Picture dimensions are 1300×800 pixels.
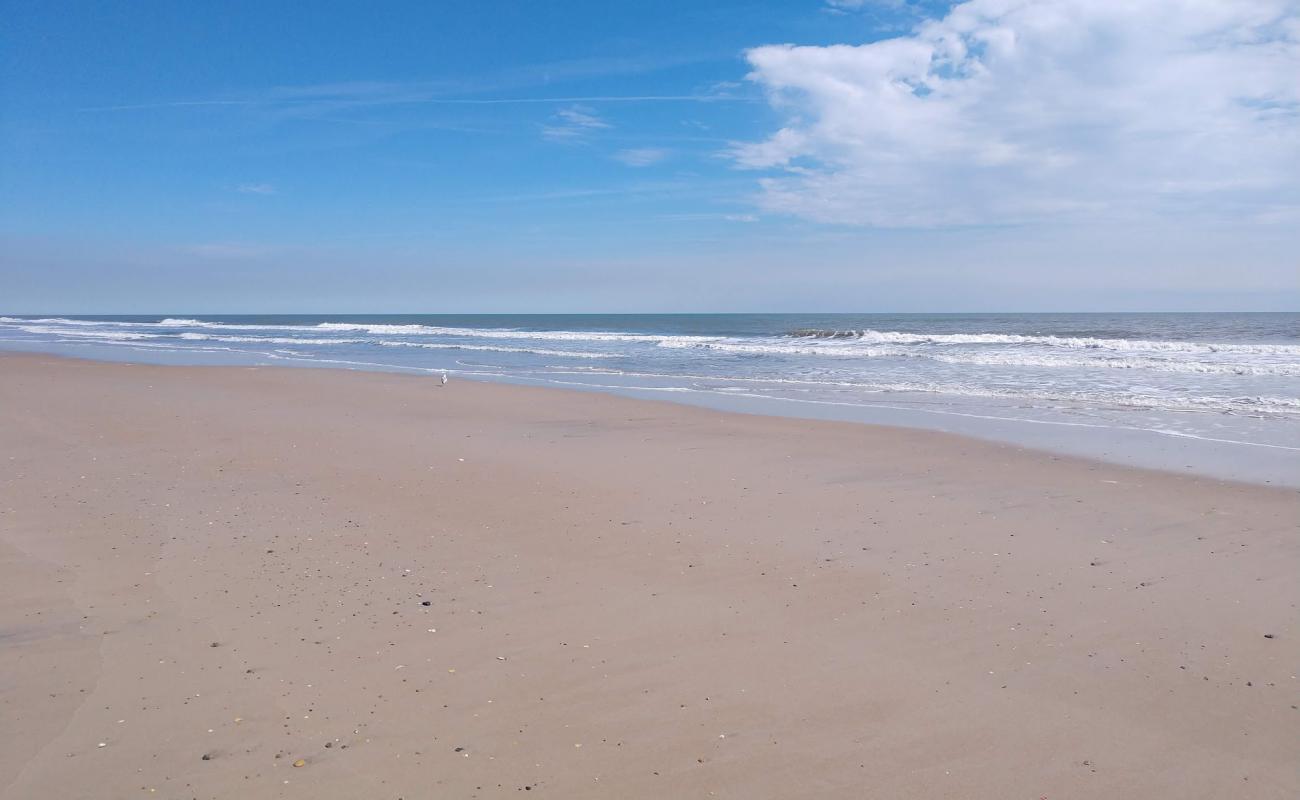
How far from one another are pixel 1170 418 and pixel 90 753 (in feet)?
45.0

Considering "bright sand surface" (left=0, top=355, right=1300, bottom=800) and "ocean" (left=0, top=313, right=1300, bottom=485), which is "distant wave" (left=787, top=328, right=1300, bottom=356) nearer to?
"ocean" (left=0, top=313, right=1300, bottom=485)

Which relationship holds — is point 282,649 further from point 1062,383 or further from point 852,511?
point 1062,383

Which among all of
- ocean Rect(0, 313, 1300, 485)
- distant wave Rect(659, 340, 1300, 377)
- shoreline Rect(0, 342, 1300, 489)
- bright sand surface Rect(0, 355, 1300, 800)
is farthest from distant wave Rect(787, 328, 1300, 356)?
bright sand surface Rect(0, 355, 1300, 800)

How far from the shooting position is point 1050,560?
5.55m

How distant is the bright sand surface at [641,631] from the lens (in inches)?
124

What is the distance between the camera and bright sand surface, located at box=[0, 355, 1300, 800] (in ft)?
10.4

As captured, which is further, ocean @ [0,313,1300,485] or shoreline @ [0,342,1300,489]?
ocean @ [0,313,1300,485]

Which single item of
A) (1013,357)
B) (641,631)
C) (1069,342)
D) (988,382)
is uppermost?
(1069,342)

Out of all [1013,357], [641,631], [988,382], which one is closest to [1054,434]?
[988,382]

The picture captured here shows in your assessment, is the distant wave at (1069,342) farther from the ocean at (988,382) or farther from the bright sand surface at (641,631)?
the bright sand surface at (641,631)

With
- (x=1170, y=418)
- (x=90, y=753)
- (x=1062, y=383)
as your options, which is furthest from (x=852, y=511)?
(x=1062, y=383)

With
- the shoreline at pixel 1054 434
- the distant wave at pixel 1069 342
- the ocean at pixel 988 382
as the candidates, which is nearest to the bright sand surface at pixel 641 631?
the shoreline at pixel 1054 434

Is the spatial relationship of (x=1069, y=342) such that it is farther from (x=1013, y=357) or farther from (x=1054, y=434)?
(x=1054, y=434)

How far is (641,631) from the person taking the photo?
4.37 m
